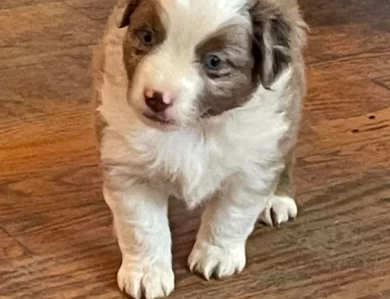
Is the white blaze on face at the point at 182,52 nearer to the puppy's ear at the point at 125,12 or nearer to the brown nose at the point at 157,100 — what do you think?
the brown nose at the point at 157,100

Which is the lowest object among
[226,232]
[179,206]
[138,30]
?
[179,206]

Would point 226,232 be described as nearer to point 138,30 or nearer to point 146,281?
point 146,281

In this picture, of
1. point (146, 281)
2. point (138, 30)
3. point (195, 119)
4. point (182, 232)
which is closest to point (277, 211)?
point (182, 232)

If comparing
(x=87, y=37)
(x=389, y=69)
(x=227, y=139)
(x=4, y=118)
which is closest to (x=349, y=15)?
(x=389, y=69)

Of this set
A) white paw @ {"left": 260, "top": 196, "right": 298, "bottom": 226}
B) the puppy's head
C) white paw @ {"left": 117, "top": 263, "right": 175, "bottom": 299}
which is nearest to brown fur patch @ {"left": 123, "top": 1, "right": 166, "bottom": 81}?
the puppy's head

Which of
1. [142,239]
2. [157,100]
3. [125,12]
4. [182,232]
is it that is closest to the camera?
[157,100]
